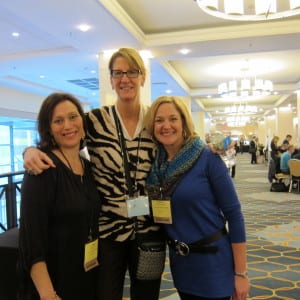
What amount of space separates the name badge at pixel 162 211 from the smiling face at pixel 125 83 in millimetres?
519

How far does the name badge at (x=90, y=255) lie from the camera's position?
1.50 m

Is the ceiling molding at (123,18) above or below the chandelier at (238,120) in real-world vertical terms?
below

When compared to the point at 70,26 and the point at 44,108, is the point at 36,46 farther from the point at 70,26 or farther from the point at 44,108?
the point at 44,108

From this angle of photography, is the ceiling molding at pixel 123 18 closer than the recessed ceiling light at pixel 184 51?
Yes

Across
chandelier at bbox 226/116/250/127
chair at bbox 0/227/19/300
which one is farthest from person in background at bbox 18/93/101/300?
chandelier at bbox 226/116/250/127

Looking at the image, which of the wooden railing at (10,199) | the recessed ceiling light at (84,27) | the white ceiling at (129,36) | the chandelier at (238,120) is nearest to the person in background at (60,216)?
the wooden railing at (10,199)

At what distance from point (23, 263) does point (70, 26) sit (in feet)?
16.9

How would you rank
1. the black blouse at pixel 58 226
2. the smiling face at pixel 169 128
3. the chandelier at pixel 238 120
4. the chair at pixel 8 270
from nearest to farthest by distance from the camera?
the black blouse at pixel 58 226
the smiling face at pixel 169 128
the chair at pixel 8 270
the chandelier at pixel 238 120

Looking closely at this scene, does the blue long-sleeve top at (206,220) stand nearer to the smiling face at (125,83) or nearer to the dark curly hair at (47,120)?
the smiling face at (125,83)

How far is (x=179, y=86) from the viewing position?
13.0m

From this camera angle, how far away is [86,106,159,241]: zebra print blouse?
160 cm

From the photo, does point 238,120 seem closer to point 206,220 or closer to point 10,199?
point 10,199

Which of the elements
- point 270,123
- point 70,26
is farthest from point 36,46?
point 270,123

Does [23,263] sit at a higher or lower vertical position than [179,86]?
lower
